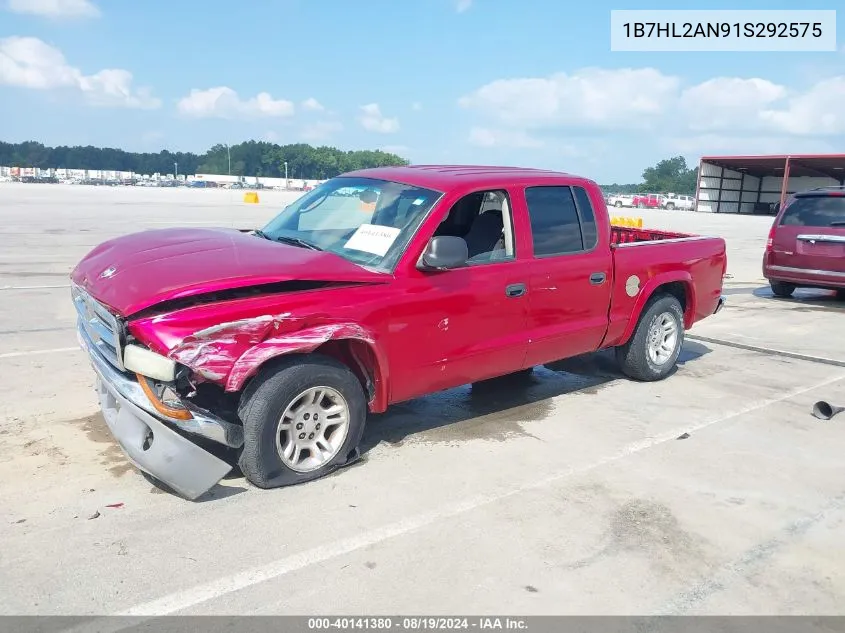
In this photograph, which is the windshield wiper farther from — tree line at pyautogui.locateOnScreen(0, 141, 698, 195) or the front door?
tree line at pyautogui.locateOnScreen(0, 141, 698, 195)

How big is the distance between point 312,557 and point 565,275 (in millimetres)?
2956

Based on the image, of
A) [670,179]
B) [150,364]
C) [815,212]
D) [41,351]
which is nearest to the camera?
[150,364]

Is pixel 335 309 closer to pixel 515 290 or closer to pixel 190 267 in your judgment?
pixel 190 267

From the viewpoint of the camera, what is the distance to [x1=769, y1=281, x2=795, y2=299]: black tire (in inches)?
468

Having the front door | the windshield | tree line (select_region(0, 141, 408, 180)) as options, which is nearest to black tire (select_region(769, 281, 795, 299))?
the front door

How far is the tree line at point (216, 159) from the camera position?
5861 inches

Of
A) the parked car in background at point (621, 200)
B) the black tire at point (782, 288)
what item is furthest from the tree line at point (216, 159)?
the black tire at point (782, 288)

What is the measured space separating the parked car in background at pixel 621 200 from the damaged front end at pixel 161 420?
59235mm

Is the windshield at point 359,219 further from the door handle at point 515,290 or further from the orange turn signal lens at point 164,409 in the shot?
the orange turn signal lens at point 164,409

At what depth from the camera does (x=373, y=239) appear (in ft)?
15.1

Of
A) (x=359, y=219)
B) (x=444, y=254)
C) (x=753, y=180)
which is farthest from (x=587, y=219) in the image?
(x=753, y=180)

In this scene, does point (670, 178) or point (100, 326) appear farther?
point (670, 178)

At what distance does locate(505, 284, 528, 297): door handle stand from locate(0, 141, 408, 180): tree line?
12958 centimetres

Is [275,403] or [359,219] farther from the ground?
[359,219]
